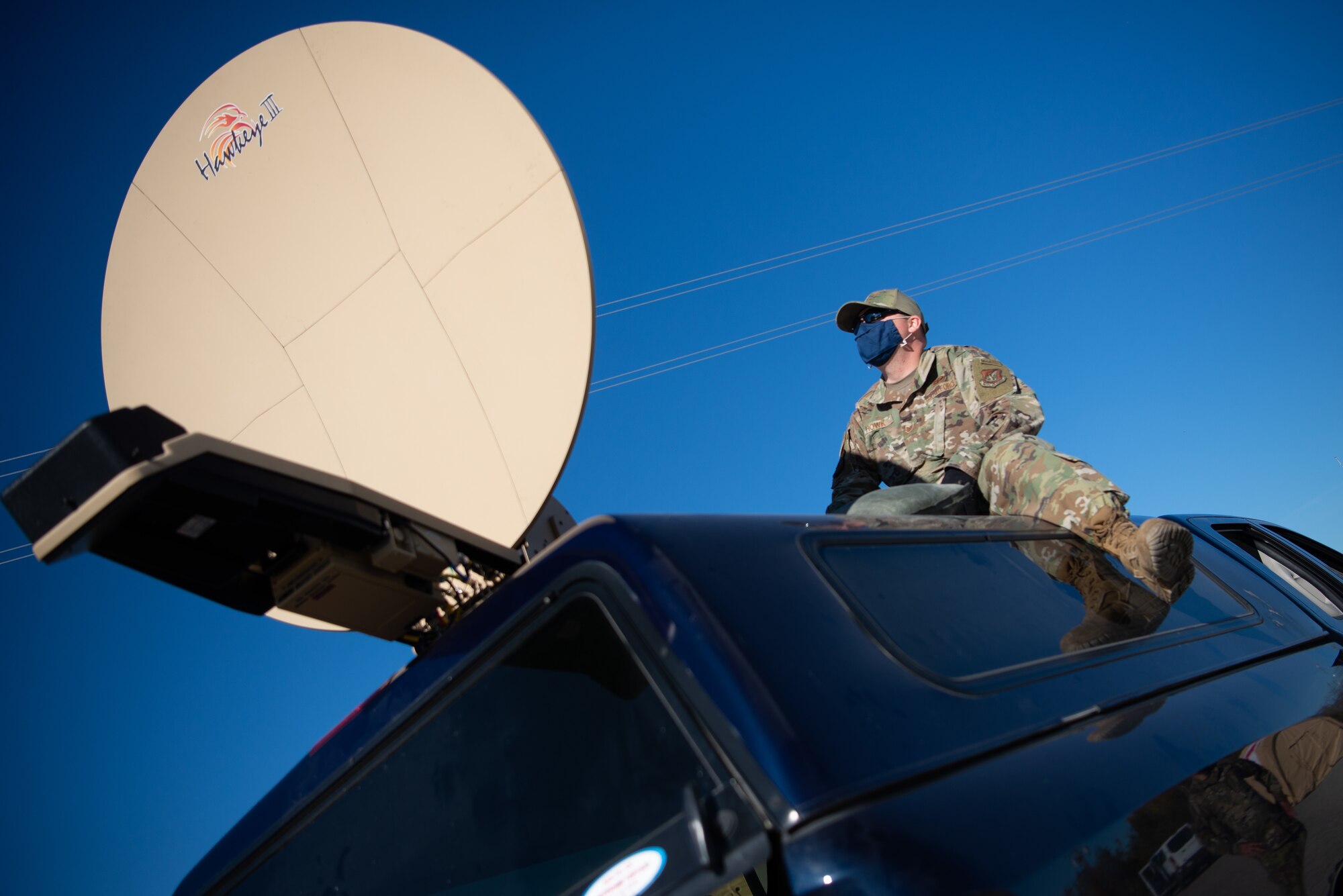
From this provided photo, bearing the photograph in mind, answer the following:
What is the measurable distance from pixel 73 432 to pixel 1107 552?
2306mm

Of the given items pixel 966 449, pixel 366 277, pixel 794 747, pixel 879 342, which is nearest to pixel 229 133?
pixel 366 277

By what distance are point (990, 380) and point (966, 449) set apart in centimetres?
30

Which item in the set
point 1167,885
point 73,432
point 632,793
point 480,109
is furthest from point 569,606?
point 480,109

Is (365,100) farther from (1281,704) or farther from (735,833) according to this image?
(1281,704)

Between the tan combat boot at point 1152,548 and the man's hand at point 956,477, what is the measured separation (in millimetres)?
758

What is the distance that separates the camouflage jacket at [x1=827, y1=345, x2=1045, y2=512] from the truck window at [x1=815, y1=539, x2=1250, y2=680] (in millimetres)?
1047

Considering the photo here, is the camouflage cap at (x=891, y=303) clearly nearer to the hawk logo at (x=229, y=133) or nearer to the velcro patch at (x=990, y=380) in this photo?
the velcro patch at (x=990, y=380)

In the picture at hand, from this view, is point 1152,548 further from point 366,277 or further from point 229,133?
point 229,133

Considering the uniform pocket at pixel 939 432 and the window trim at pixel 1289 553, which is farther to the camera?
the window trim at pixel 1289 553

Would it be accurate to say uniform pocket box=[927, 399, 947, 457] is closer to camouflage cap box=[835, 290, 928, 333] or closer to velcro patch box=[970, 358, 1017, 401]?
velcro patch box=[970, 358, 1017, 401]

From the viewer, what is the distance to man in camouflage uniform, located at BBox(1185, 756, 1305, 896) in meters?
1.33

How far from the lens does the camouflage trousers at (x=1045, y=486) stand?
2.32m

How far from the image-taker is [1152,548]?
2125mm

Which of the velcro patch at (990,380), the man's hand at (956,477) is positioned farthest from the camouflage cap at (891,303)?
the man's hand at (956,477)
